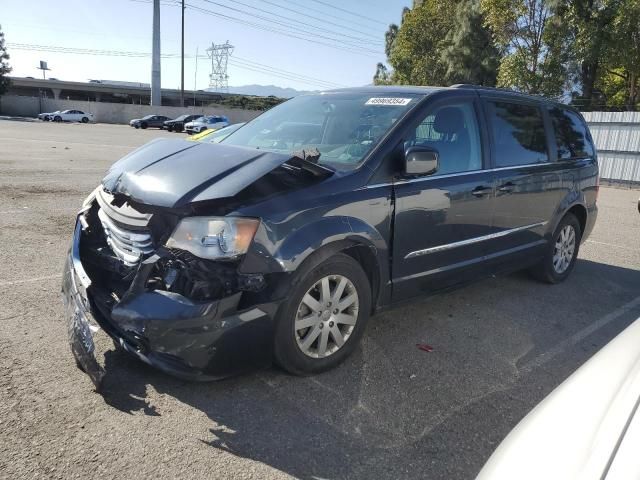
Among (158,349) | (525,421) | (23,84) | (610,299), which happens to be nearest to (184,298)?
(158,349)

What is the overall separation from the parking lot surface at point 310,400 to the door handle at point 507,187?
1075 millimetres

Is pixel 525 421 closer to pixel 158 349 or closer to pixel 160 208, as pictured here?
pixel 158 349

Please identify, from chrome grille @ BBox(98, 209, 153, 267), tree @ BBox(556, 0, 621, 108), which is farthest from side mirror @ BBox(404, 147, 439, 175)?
tree @ BBox(556, 0, 621, 108)

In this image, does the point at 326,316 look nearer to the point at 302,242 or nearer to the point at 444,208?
the point at 302,242

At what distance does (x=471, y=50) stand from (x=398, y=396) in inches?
1237

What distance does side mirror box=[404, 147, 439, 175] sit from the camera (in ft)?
11.3

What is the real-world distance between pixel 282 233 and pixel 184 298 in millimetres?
630

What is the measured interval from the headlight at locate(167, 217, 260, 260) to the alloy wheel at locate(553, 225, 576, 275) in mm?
3903

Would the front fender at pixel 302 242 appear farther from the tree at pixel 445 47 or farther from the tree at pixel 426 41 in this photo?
the tree at pixel 426 41

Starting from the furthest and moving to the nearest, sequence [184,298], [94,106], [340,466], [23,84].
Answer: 1. [23,84]
2. [94,106]
3. [184,298]
4. [340,466]

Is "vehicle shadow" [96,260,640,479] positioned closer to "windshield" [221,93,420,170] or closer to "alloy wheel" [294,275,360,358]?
"alloy wheel" [294,275,360,358]

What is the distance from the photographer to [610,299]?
528cm

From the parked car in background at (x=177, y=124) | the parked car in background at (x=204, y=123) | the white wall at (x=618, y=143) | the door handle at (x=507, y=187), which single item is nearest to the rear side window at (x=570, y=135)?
the door handle at (x=507, y=187)

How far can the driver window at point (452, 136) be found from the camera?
3.88 m
